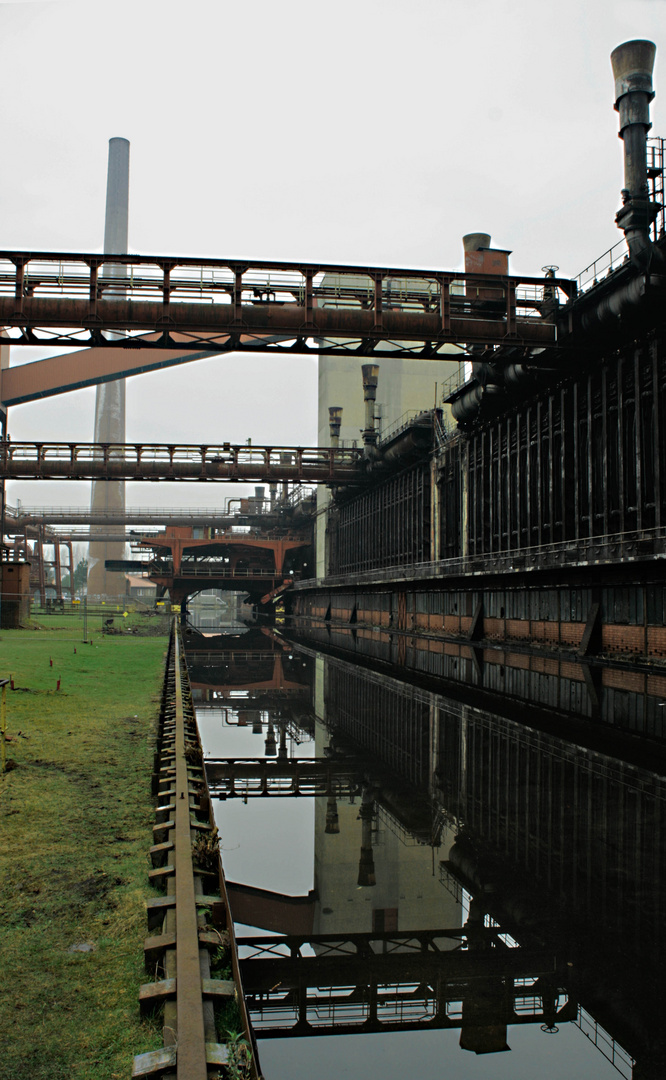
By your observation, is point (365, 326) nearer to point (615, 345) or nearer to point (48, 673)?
point (615, 345)

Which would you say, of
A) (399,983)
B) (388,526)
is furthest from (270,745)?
(388,526)

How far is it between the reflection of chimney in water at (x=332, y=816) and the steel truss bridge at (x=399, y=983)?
6.95 ft

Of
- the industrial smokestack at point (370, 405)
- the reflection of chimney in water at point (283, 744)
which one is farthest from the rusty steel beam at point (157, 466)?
the reflection of chimney in water at point (283, 744)

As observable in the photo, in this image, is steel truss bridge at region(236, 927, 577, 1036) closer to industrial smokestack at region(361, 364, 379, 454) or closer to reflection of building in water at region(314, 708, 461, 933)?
reflection of building in water at region(314, 708, 461, 933)

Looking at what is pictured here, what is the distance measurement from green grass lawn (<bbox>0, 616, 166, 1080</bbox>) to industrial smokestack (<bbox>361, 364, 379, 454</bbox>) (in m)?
38.5

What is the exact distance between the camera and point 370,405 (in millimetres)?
51281

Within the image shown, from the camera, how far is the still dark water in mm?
3473

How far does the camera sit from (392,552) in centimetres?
5028

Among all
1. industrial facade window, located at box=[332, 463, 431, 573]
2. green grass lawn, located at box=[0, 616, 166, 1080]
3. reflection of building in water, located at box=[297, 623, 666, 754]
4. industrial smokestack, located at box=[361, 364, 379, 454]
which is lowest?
reflection of building in water, located at box=[297, 623, 666, 754]

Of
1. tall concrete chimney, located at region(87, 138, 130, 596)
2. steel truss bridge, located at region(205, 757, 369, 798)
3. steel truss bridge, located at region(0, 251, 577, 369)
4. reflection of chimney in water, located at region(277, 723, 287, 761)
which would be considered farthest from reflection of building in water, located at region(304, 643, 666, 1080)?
tall concrete chimney, located at region(87, 138, 130, 596)

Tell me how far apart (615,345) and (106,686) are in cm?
1707

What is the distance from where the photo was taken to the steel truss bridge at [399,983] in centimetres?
364

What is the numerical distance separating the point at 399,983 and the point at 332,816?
314 centimetres

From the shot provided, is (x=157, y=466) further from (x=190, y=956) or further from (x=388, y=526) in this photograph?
(x=190, y=956)
